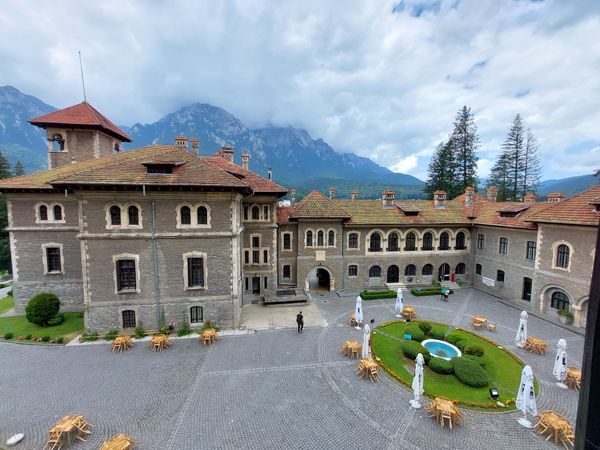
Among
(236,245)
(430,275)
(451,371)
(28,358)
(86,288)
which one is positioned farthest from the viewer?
(430,275)

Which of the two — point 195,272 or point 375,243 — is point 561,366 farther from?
point 195,272

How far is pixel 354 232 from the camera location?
30.7 meters

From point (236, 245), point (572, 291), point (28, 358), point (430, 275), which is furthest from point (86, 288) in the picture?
point (572, 291)

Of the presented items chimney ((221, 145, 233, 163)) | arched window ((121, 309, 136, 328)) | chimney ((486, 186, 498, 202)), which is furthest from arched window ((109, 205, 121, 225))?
chimney ((486, 186, 498, 202))

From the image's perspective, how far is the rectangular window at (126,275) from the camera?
20.0m

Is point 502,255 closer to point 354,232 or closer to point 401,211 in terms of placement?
point 401,211

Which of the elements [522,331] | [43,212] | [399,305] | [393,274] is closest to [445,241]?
[393,274]

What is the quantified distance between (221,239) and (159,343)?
7.76 metres

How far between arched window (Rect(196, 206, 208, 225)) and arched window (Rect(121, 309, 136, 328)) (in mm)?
8102

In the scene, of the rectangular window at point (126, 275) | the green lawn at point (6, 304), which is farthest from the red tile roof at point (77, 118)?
the green lawn at point (6, 304)

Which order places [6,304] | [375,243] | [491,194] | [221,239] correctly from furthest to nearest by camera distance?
[491,194] < [375,243] < [6,304] < [221,239]

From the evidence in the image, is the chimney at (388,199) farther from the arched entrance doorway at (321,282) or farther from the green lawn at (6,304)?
the green lawn at (6,304)

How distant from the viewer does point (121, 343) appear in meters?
18.4

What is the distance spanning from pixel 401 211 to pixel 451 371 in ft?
65.1
